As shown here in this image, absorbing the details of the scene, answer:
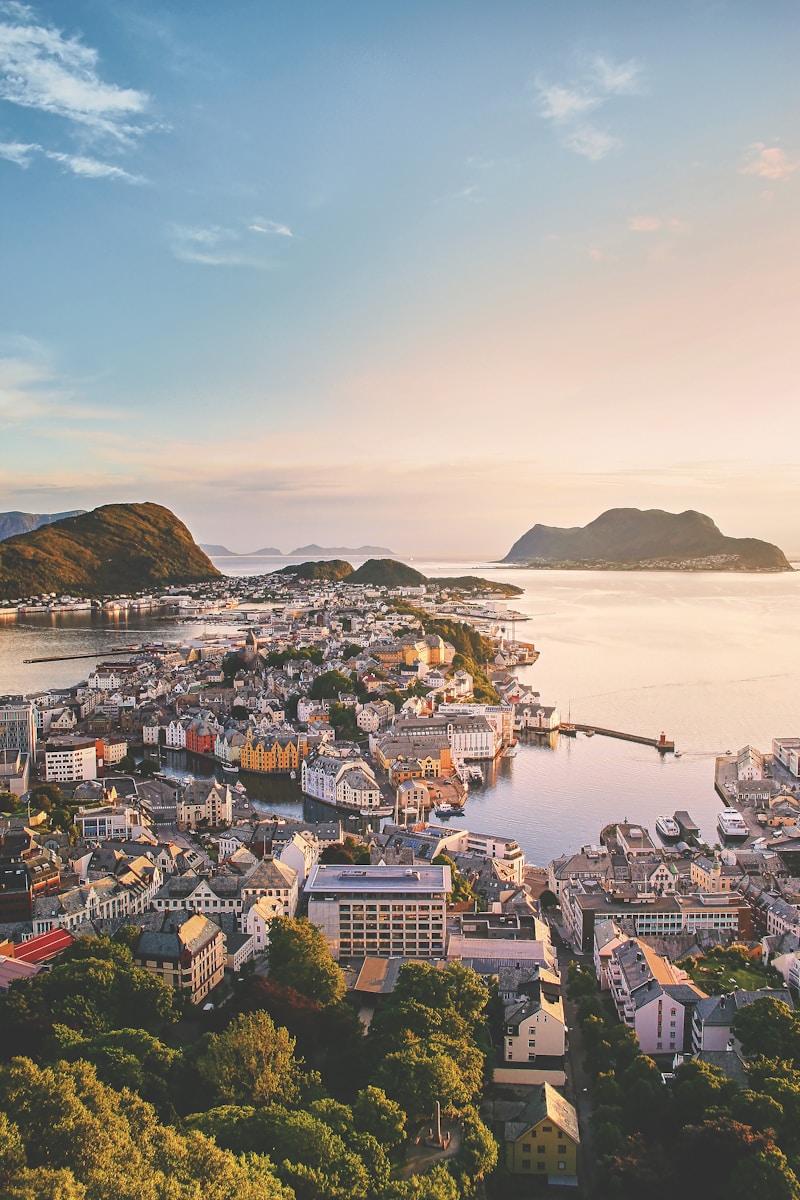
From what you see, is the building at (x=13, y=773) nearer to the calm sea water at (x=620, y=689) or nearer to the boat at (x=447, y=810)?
the calm sea water at (x=620, y=689)

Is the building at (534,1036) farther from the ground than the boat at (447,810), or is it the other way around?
the building at (534,1036)

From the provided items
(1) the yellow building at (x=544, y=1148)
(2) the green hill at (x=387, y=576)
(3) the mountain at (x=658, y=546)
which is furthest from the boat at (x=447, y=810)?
(3) the mountain at (x=658, y=546)

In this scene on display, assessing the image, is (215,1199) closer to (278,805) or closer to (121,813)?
(121,813)

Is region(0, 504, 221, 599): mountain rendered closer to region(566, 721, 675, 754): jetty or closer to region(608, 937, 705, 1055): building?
region(566, 721, 675, 754): jetty

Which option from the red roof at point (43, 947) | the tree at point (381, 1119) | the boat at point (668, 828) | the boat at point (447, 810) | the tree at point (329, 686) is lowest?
the boat at point (447, 810)

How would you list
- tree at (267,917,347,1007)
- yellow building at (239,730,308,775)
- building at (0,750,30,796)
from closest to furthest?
1. tree at (267,917,347,1007)
2. building at (0,750,30,796)
3. yellow building at (239,730,308,775)

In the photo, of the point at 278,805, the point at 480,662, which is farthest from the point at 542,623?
the point at 278,805

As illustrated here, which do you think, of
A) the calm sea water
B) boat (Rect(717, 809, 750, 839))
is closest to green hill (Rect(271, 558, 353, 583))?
the calm sea water
